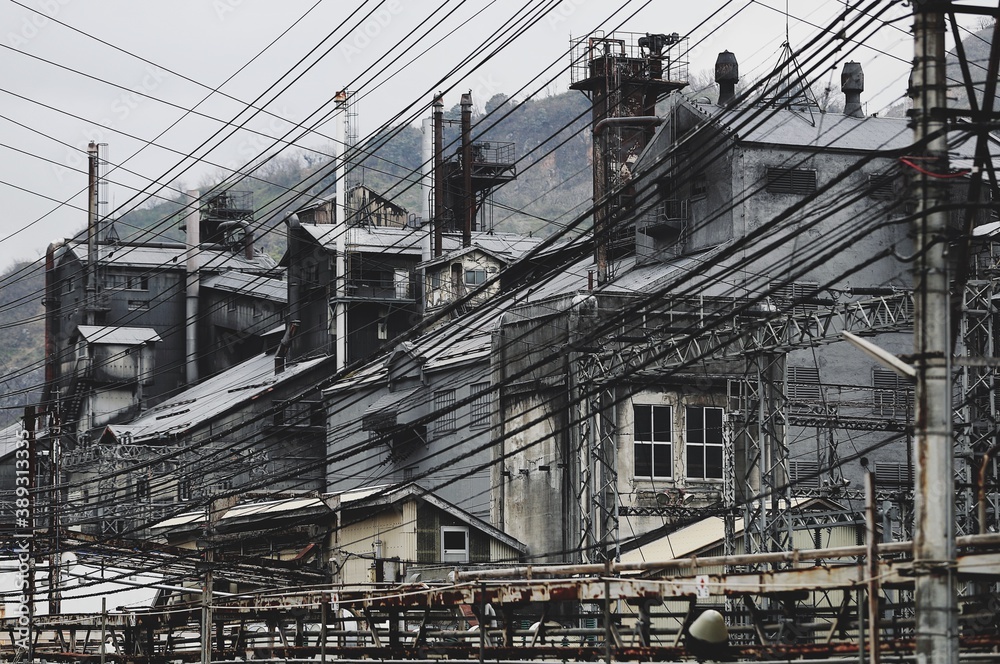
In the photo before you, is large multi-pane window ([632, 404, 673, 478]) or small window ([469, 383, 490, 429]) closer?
large multi-pane window ([632, 404, 673, 478])

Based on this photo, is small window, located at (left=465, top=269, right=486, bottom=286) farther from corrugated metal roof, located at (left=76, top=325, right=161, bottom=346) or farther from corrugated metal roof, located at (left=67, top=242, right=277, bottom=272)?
corrugated metal roof, located at (left=76, top=325, right=161, bottom=346)

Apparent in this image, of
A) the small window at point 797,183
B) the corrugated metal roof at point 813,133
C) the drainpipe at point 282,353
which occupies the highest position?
the corrugated metal roof at point 813,133

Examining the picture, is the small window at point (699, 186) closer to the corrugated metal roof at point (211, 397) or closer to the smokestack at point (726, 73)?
the smokestack at point (726, 73)

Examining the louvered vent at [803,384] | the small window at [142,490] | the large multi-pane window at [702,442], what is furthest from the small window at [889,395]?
the small window at [142,490]

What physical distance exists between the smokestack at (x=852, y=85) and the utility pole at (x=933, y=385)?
45444 mm

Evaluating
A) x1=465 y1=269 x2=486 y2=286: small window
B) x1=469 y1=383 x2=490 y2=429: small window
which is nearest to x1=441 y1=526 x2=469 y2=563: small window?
x1=469 y1=383 x2=490 y2=429: small window

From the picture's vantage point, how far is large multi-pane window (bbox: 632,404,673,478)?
47.5 meters

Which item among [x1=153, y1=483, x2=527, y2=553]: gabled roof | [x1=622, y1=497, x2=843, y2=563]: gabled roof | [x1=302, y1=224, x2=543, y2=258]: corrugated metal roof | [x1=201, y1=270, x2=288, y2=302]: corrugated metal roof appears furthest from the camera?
[x1=201, y1=270, x2=288, y2=302]: corrugated metal roof

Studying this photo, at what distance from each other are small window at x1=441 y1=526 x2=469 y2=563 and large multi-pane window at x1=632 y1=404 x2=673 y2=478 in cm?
623

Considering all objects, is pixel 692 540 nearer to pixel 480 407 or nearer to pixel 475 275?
pixel 480 407

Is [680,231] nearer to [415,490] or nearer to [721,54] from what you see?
[721,54]

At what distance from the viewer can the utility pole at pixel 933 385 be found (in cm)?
1474

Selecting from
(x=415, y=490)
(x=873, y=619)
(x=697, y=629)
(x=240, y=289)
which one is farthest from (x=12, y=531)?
(x=240, y=289)

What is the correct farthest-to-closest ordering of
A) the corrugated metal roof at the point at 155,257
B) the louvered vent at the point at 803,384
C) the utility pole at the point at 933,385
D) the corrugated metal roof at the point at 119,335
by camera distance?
the corrugated metal roof at the point at 155,257 → the corrugated metal roof at the point at 119,335 → the louvered vent at the point at 803,384 → the utility pole at the point at 933,385
